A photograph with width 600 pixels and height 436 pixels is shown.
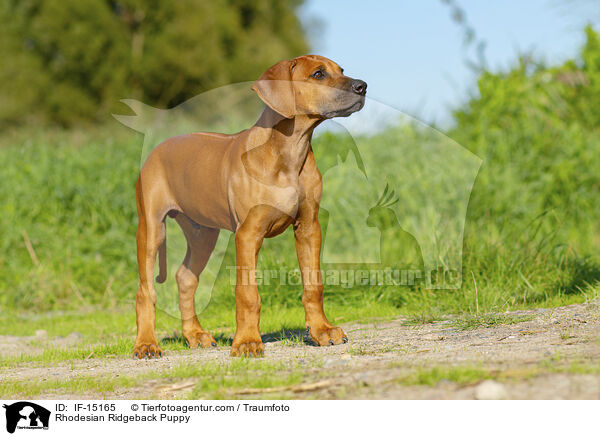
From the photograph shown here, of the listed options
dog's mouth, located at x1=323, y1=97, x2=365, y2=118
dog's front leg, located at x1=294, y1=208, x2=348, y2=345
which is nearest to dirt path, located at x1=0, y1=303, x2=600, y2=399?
dog's front leg, located at x1=294, y1=208, x2=348, y2=345

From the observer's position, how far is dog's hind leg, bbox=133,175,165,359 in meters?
4.68

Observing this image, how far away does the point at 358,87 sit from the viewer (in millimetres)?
4023

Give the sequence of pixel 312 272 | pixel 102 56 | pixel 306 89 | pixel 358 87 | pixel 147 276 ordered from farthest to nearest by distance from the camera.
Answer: pixel 102 56, pixel 147 276, pixel 312 272, pixel 306 89, pixel 358 87

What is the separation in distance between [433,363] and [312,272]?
1234 millimetres

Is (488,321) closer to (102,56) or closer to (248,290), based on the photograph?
(248,290)

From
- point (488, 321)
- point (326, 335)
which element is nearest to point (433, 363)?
point (326, 335)

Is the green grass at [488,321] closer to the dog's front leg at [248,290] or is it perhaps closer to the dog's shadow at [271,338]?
the dog's shadow at [271,338]

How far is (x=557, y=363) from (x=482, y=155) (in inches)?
304

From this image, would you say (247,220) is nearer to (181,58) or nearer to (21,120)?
(181,58)

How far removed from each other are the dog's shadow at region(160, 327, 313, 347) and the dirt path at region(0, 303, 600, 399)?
0.20 meters

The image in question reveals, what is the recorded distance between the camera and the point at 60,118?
27.0 meters

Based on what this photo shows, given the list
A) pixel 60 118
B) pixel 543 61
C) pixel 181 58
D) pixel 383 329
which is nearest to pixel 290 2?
pixel 181 58
